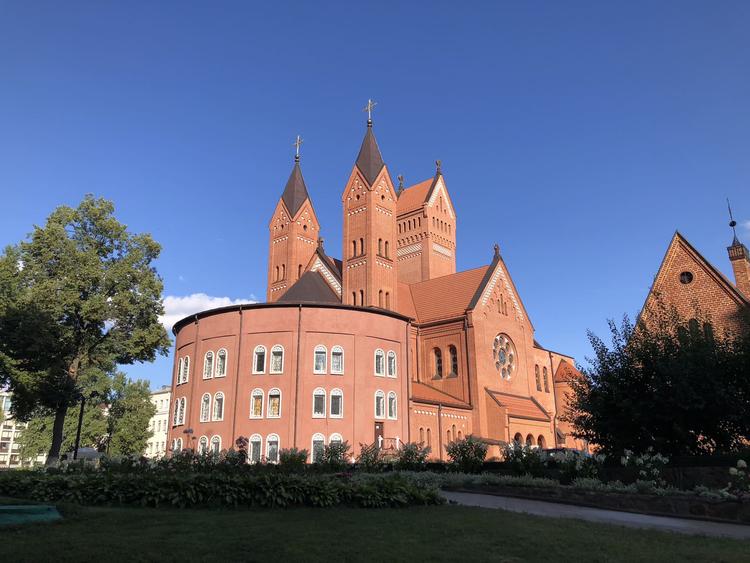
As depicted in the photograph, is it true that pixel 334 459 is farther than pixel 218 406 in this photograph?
No

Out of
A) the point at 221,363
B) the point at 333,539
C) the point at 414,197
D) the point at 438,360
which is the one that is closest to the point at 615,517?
the point at 333,539

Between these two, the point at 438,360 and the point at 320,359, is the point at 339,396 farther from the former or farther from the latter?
the point at 438,360

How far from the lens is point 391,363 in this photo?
38.5 metres

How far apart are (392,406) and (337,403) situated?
4112 mm

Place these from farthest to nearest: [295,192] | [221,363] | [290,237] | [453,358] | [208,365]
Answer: [295,192]
[290,237]
[453,358]
[208,365]
[221,363]

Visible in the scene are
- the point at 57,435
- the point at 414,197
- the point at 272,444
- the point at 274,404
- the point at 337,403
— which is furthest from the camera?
the point at 414,197

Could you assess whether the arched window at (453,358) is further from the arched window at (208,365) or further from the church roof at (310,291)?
the arched window at (208,365)

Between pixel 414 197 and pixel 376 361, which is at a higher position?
pixel 414 197

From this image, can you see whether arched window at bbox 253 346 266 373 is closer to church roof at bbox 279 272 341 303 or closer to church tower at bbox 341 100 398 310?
church roof at bbox 279 272 341 303

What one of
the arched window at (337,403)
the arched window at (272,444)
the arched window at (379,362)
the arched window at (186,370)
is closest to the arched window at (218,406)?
the arched window at (272,444)

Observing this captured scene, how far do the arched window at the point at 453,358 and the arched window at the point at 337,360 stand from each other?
1400 centimetres

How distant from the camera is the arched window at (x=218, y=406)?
3556cm

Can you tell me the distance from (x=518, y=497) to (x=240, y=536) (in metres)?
10.4

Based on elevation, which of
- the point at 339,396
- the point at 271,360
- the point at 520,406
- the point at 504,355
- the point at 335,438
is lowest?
the point at 335,438
